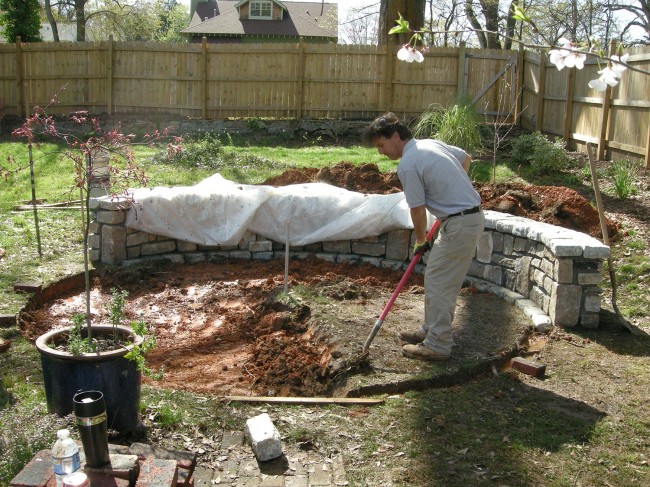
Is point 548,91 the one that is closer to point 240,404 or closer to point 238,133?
point 238,133

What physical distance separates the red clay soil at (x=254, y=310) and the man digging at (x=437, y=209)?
28.2 inches

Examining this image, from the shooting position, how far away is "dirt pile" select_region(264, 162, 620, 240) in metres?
8.14

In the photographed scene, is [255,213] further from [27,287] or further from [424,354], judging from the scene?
[424,354]

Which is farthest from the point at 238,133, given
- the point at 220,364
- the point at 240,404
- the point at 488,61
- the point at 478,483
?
the point at 478,483

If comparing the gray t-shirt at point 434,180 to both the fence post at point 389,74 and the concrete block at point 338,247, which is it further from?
the fence post at point 389,74

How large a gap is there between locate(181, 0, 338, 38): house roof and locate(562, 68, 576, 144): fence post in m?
22.9

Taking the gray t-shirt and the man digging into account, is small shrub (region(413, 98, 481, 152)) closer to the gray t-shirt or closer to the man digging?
the man digging

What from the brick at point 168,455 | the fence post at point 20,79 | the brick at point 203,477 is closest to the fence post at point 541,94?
the fence post at point 20,79

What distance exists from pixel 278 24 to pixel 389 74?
2007 centimetres

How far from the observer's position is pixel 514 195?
8.47 metres

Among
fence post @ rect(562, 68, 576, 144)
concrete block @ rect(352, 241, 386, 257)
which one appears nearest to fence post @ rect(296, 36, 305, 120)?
fence post @ rect(562, 68, 576, 144)

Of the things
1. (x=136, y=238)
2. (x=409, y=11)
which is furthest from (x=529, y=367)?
(x=409, y=11)

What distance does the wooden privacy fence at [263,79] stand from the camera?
16.6 meters

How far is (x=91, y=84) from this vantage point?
59.6ft
